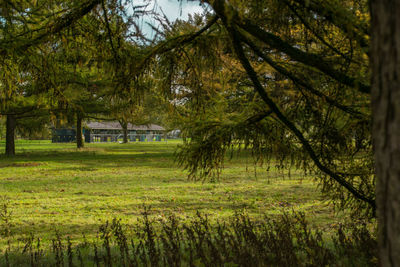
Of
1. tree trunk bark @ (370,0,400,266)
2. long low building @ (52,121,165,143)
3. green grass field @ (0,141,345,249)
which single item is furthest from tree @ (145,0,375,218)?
long low building @ (52,121,165,143)

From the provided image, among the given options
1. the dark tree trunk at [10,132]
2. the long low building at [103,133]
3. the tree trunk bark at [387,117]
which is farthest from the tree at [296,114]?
the long low building at [103,133]

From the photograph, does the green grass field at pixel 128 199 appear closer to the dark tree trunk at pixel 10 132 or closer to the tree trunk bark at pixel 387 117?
the tree trunk bark at pixel 387 117

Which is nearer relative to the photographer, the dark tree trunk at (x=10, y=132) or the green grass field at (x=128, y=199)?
the green grass field at (x=128, y=199)

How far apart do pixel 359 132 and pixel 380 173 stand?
1888mm

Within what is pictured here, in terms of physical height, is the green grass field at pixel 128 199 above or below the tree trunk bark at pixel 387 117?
below

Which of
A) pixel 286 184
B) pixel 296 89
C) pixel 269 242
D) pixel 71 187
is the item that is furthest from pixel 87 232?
pixel 286 184

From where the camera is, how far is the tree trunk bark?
1334 millimetres

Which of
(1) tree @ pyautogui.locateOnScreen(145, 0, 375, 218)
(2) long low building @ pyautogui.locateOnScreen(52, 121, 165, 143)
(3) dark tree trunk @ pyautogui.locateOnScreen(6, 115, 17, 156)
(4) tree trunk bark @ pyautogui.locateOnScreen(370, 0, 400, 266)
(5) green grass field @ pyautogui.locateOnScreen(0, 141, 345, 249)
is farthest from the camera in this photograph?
(2) long low building @ pyautogui.locateOnScreen(52, 121, 165, 143)

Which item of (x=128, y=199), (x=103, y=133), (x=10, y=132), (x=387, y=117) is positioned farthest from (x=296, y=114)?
(x=103, y=133)

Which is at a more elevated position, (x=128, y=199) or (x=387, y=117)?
(x=387, y=117)

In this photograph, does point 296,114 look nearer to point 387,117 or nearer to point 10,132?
point 387,117

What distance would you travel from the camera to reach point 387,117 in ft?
4.44

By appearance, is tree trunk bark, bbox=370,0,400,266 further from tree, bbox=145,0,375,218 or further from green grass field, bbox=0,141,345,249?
green grass field, bbox=0,141,345,249

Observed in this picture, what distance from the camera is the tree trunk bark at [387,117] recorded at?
1.33m
